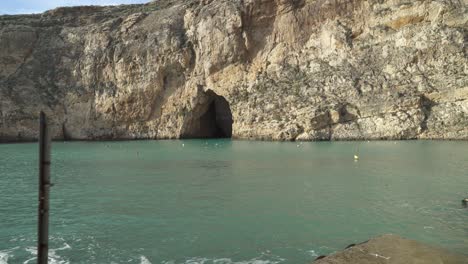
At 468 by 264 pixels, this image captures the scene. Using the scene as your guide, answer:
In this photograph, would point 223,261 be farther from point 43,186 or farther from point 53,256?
point 43,186

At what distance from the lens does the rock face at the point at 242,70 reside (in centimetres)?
4644

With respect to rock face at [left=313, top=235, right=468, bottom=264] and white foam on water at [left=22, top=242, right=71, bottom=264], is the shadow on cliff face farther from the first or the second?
rock face at [left=313, top=235, right=468, bottom=264]

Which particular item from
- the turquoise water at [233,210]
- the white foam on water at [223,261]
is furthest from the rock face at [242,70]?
the white foam on water at [223,261]

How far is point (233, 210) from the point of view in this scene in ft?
49.8

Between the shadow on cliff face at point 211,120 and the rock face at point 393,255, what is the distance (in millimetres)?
52617

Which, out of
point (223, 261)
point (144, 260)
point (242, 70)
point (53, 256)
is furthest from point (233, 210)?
point (242, 70)

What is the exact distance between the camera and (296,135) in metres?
49.2

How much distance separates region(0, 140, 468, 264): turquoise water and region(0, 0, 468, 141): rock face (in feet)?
67.2

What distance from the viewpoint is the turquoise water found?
11.2m

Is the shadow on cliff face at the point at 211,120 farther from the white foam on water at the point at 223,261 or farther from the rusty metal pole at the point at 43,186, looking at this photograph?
the rusty metal pole at the point at 43,186

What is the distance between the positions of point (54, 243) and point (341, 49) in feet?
149

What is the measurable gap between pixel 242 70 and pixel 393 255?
50649mm

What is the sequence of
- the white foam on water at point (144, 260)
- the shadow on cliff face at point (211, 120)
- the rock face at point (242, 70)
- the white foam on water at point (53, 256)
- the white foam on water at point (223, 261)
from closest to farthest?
the white foam on water at point (223, 261) → the white foam on water at point (144, 260) → the white foam on water at point (53, 256) → the rock face at point (242, 70) → the shadow on cliff face at point (211, 120)

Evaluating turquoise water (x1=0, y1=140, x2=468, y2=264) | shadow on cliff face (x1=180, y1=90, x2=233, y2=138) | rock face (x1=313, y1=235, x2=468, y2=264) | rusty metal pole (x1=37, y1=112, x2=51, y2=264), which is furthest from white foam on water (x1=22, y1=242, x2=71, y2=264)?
shadow on cliff face (x1=180, y1=90, x2=233, y2=138)
